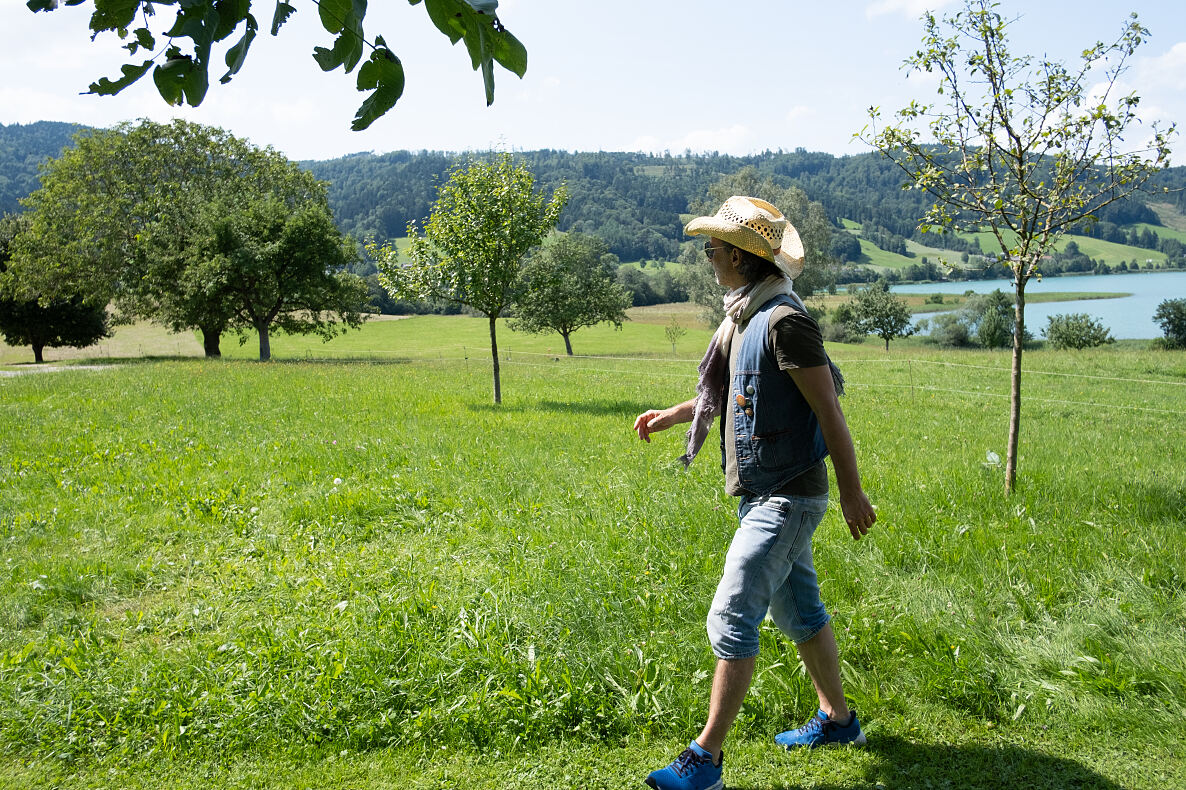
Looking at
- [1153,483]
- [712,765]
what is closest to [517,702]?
[712,765]

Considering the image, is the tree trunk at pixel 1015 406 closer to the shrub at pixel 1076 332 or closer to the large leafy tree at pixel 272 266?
the large leafy tree at pixel 272 266

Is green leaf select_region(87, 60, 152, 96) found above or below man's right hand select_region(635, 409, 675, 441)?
above

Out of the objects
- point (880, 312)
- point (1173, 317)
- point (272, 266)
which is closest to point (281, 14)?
point (272, 266)

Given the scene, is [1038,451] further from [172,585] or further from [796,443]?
[172,585]

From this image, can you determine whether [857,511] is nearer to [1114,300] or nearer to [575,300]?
[575,300]

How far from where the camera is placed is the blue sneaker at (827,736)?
11.5 feet

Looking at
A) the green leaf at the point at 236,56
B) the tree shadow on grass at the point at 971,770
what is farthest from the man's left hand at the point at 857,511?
the green leaf at the point at 236,56

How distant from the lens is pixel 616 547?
5.65m

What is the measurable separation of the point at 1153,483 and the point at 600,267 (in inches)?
2295

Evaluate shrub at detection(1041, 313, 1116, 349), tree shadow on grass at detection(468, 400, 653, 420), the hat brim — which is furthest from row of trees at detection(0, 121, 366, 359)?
shrub at detection(1041, 313, 1116, 349)

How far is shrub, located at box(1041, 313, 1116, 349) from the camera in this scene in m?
49.9

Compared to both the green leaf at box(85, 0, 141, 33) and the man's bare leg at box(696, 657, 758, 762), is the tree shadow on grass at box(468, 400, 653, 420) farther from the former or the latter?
the green leaf at box(85, 0, 141, 33)

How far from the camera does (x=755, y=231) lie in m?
3.24

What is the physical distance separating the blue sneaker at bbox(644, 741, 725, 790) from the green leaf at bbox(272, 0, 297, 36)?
2950 mm
